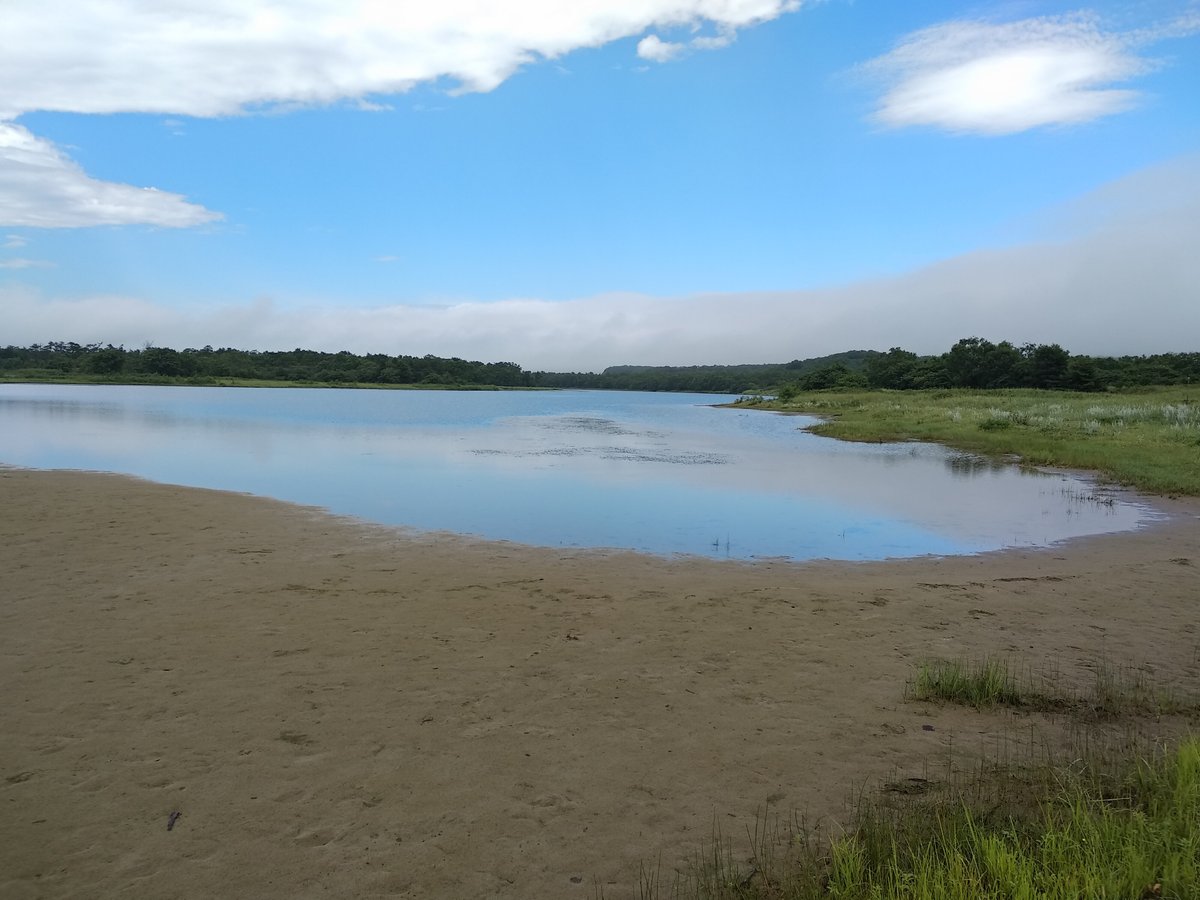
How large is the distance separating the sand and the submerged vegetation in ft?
0.94

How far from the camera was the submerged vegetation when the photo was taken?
3.15 m

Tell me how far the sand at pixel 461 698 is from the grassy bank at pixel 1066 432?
13.5 meters

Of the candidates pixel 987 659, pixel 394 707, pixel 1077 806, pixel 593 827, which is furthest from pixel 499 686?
pixel 987 659

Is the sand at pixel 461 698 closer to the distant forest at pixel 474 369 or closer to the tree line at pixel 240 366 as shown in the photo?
the distant forest at pixel 474 369

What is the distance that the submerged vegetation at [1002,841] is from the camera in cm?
315

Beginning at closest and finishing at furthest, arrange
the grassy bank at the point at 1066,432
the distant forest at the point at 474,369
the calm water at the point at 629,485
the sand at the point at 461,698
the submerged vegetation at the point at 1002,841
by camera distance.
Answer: the submerged vegetation at the point at 1002,841 < the sand at the point at 461,698 < the calm water at the point at 629,485 < the grassy bank at the point at 1066,432 < the distant forest at the point at 474,369

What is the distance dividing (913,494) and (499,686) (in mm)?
15595

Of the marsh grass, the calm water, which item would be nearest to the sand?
the marsh grass

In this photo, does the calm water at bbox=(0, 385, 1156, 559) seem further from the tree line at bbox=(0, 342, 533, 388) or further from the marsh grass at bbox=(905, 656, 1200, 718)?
the tree line at bbox=(0, 342, 533, 388)

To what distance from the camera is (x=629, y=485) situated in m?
19.4

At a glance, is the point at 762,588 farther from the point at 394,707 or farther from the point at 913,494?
the point at 913,494

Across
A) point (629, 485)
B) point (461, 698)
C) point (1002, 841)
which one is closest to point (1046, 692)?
point (1002, 841)

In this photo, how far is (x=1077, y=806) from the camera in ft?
12.1

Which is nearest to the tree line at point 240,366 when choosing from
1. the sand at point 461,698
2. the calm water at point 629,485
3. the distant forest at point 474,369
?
the distant forest at point 474,369
